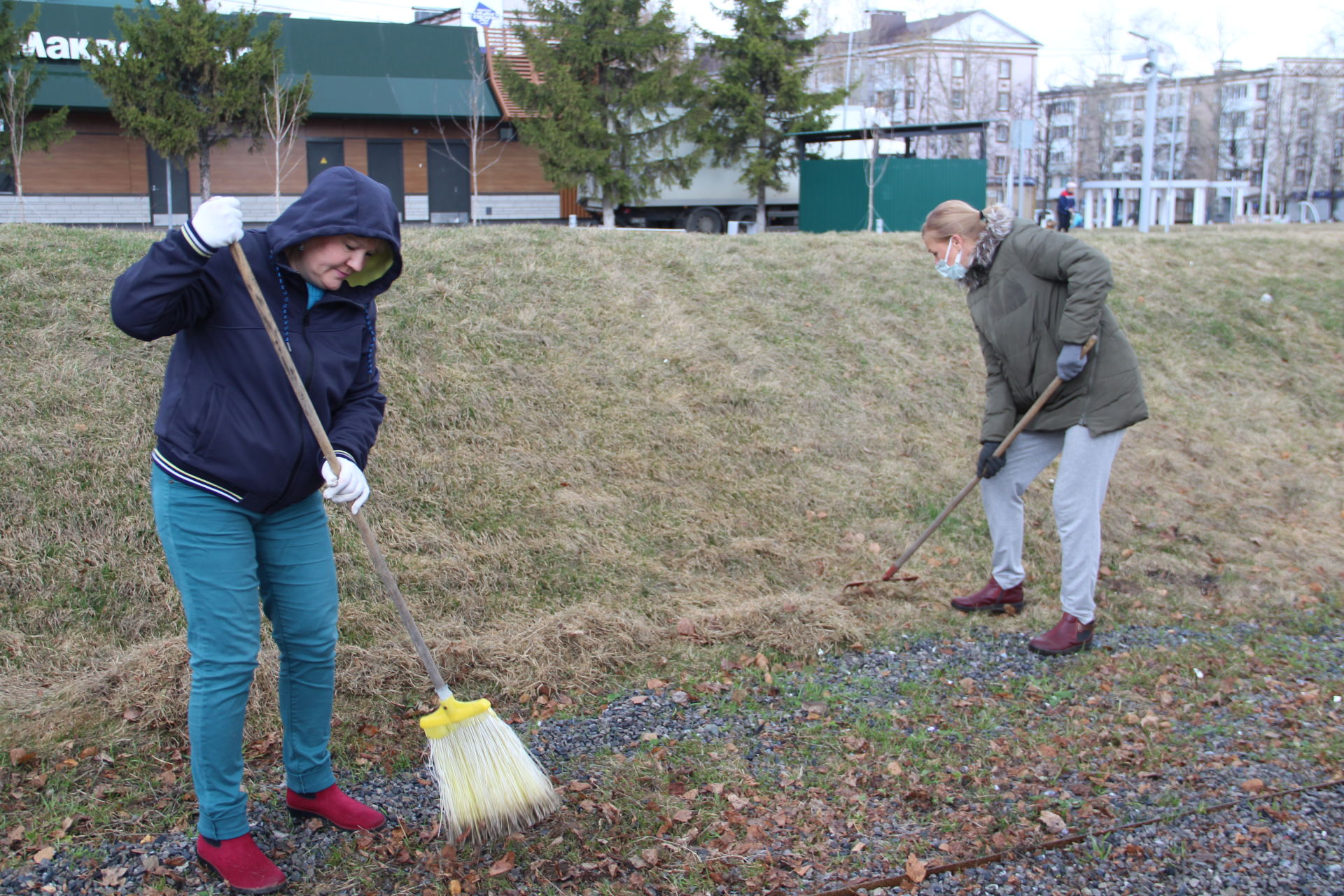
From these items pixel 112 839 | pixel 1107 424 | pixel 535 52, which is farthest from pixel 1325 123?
pixel 112 839

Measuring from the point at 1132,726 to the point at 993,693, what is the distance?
21.2 inches

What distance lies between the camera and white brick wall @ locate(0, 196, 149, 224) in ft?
68.0

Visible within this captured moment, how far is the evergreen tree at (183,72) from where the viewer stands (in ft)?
54.0

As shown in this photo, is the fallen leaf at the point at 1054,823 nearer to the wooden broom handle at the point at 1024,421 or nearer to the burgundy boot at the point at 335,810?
the wooden broom handle at the point at 1024,421

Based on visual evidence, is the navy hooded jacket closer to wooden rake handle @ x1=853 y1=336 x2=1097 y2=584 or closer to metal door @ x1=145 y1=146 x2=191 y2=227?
wooden rake handle @ x1=853 y1=336 x2=1097 y2=584

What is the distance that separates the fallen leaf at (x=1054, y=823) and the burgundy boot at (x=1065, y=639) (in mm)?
1446

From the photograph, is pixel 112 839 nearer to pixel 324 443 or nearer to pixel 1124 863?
pixel 324 443

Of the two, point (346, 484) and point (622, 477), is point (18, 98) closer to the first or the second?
point (622, 477)

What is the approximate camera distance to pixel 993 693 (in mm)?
4133

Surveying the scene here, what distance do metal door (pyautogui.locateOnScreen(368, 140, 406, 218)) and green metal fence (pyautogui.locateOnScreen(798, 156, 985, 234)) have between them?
1139cm

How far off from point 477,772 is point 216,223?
165 centimetres

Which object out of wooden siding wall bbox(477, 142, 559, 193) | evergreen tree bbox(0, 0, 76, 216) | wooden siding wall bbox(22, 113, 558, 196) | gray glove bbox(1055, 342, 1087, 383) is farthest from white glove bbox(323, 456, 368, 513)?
wooden siding wall bbox(477, 142, 559, 193)

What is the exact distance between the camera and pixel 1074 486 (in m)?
4.40

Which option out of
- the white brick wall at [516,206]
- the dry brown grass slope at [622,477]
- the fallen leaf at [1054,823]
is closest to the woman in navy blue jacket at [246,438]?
the dry brown grass slope at [622,477]
